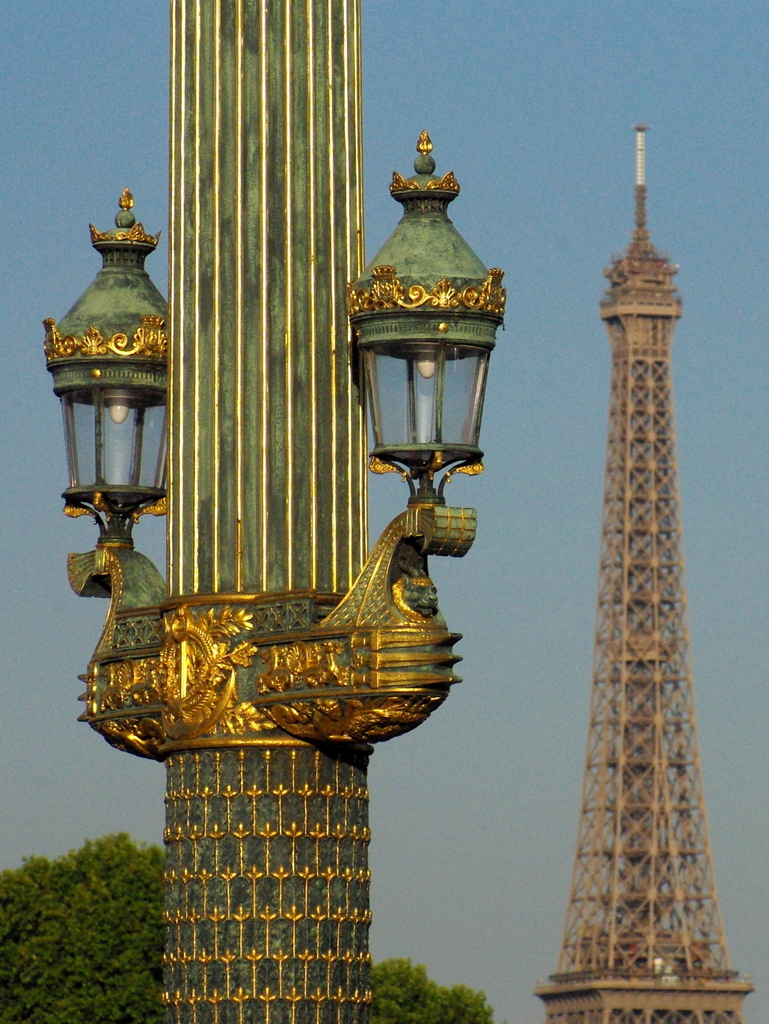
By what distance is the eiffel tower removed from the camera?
151750 millimetres

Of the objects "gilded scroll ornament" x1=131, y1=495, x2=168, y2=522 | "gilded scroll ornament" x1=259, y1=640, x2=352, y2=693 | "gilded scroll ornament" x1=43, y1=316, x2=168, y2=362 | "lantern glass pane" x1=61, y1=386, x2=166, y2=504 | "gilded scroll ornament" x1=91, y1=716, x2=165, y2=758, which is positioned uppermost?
"gilded scroll ornament" x1=43, y1=316, x2=168, y2=362

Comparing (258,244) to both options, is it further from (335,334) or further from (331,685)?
(331,685)

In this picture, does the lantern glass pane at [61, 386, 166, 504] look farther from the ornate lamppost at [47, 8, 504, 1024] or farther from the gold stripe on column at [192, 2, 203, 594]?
the gold stripe on column at [192, 2, 203, 594]

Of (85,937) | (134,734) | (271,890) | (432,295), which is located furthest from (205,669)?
(85,937)

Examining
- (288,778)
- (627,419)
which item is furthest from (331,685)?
(627,419)

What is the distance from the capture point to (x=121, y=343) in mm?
19609

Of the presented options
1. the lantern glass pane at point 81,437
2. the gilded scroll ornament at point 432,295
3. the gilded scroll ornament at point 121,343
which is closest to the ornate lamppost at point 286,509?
the gilded scroll ornament at point 432,295

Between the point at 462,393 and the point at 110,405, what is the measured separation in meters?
2.58

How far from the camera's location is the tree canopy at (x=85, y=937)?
6438cm

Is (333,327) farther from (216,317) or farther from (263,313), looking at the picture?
(216,317)

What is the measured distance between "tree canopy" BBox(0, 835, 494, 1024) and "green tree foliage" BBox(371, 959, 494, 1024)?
8896 millimetres

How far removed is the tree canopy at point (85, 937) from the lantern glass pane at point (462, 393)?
4563 centimetres

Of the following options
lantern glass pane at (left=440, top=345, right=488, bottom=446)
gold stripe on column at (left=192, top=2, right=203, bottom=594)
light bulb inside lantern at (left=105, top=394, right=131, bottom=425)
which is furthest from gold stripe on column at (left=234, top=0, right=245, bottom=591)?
light bulb inside lantern at (left=105, top=394, right=131, bottom=425)

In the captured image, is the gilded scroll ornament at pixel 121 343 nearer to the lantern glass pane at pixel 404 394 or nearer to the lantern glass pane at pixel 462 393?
the lantern glass pane at pixel 404 394
